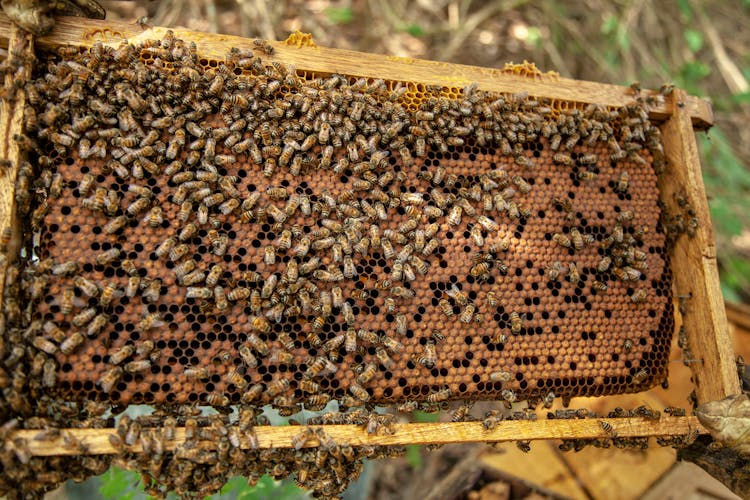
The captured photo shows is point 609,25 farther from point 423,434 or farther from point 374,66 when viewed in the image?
point 423,434

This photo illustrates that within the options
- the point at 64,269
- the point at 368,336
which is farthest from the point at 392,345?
the point at 64,269

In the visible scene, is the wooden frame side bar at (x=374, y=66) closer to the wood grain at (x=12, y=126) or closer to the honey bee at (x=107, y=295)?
the wood grain at (x=12, y=126)

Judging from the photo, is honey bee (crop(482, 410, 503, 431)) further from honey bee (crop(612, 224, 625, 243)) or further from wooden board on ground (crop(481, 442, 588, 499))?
wooden board on ground (crop(481, 442, 588, 499))

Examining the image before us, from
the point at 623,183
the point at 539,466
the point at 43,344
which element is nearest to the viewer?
the point at 43,344

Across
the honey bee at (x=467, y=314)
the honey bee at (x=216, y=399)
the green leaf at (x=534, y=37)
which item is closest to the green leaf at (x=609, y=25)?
the green leaf at (x=534, y=37)

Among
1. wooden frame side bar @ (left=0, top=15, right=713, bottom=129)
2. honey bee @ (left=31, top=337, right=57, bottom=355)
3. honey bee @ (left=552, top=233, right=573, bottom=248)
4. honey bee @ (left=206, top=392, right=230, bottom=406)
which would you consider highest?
wooden frame side bar @ (left=0, top=15, right=713, bottom=129)

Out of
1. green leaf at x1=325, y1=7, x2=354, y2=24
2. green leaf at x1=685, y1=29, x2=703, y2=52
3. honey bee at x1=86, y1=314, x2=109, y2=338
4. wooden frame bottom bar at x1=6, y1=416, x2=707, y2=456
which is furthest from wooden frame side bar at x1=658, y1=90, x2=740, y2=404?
green leaf at x1=685, y1=29, x2=703, y2=52
